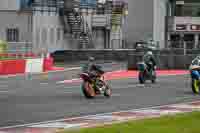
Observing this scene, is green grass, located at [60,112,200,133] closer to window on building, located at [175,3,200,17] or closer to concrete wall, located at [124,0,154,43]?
concrete wall, located at [124,0,154,43]

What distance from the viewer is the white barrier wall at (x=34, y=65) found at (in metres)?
37.0

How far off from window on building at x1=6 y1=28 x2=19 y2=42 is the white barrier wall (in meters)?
12.8

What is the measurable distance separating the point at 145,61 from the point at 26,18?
23.7 meters

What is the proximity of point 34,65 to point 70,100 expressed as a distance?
17.8 m

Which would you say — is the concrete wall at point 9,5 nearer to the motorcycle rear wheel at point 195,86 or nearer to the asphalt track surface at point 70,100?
the asphalt track surface at point 70,100

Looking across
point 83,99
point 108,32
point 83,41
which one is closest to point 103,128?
point 83,99

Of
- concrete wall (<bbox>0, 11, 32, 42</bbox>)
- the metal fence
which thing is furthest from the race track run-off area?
concrete wall (<bbox>0, 11, 32, 42</bbox>)

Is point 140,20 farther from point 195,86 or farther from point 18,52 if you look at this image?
point 195,86

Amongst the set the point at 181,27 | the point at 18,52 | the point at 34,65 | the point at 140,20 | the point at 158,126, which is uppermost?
the point at 140,20

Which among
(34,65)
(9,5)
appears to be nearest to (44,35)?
(9,5)

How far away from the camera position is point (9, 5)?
5016 centimetres

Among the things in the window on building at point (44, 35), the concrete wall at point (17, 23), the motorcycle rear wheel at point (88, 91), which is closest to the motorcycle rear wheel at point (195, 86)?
the motorcycle rear wheel at point (88, 91)

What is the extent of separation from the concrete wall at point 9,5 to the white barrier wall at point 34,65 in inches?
492

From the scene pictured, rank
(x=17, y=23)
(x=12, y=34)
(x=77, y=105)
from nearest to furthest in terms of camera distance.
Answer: (x=77, y=105), (x=17, y=23), (x=12, y=34)
